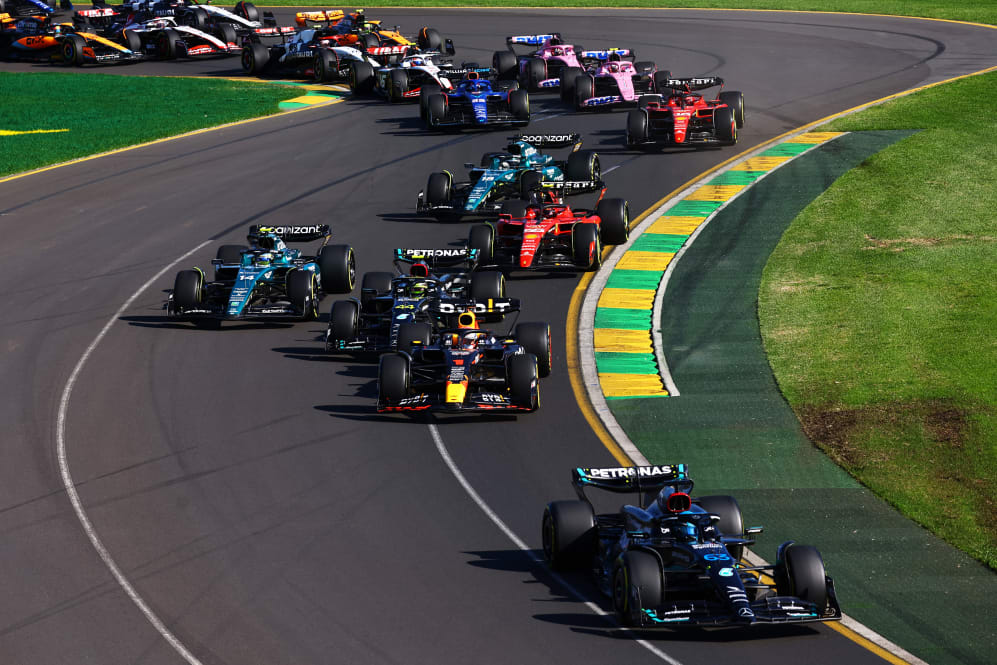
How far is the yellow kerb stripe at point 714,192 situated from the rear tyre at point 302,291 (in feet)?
49.5

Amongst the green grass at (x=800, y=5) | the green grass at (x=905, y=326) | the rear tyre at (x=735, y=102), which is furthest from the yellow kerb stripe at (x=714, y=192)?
the green grass at (x=800, y=5)

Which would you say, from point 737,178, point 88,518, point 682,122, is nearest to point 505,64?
point 682,122

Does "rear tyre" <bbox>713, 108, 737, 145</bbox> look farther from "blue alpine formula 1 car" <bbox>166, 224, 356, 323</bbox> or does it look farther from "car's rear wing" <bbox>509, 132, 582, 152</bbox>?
"blue alpine formula 1 car" <bbox>166, 224, 356, 323</bbox>

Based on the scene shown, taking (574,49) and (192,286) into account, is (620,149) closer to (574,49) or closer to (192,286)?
(574,49)

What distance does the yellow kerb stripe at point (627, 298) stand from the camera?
103 feet

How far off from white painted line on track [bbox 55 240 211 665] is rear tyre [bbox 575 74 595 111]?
2430 cm

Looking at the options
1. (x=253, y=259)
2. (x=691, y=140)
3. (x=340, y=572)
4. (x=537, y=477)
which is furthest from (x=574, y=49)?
(x=340, y=572)

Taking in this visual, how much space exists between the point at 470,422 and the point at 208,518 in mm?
5769

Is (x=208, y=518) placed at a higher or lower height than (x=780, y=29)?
lower

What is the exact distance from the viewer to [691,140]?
154 feet

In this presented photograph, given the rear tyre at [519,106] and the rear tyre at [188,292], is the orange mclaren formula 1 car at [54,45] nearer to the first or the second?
the rear tyre at [519,106]

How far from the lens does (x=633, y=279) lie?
33.4 meters

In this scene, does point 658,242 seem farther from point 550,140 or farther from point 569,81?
point 569,81

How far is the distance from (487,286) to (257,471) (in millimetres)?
8639
